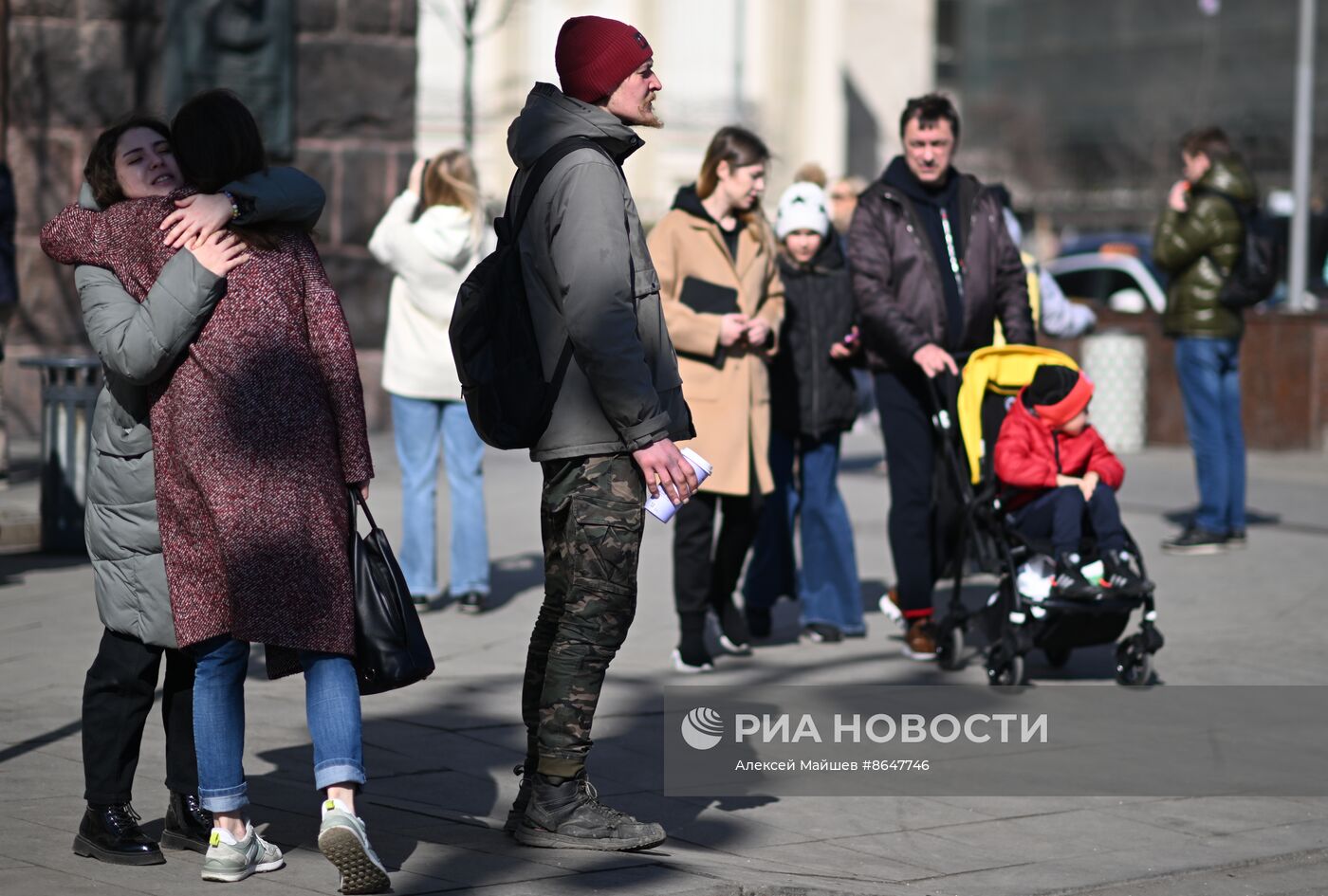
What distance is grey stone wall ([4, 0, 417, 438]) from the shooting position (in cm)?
1358

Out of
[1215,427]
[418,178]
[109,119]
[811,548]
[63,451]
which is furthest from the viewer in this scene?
[109,119]

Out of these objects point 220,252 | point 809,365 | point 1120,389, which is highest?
point 220,252

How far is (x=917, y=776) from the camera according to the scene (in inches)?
237

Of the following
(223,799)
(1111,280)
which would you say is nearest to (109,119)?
(223,799)

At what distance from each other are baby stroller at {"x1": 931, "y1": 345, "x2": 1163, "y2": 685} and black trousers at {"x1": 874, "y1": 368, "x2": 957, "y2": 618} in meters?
0.09

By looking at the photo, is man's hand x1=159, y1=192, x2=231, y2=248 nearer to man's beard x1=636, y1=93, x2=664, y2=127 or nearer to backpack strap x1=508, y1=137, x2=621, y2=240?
backpack strap x1=508, y1=137, x2=621, y2=240

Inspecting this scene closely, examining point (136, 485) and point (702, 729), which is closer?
point (136, 485)

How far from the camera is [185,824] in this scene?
192 inches

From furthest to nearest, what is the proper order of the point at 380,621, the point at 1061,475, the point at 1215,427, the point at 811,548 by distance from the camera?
the point at 1215,427 < the point at 811,548 < the point at 1061,475 < the point at 380,621

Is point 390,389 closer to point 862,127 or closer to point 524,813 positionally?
point 524,813

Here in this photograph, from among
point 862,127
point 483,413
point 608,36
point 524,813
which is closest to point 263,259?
point 483,413

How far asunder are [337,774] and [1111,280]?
20.0 m

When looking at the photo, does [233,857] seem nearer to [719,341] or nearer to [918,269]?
[719,341]

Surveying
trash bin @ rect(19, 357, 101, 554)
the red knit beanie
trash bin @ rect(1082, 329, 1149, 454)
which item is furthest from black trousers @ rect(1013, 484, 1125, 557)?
trash bin @ rect(1082, 329, 1149, 454)
